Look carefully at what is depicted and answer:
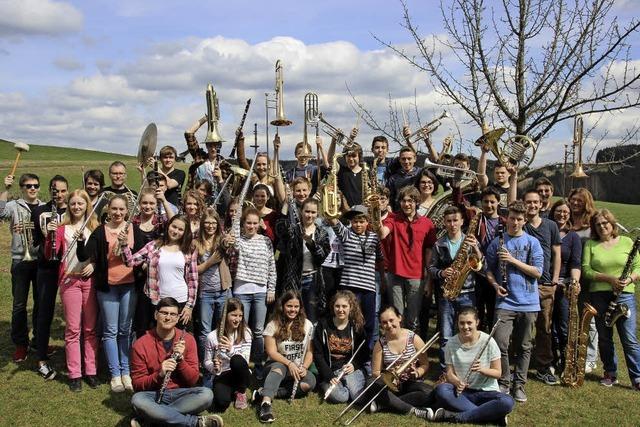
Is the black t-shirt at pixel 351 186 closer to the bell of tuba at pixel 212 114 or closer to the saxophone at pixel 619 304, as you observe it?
the bell of tuba at pixel 212 114

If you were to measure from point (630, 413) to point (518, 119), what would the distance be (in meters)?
3.81

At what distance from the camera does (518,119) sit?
311 inches

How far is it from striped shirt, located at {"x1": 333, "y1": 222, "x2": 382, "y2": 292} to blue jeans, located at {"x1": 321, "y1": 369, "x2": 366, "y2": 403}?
0.91m

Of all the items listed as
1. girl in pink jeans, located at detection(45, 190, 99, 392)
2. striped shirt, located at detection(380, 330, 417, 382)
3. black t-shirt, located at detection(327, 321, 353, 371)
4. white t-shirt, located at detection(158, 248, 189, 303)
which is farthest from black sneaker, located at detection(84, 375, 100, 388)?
striped shirt, located at detection(380, 330, 417, 382)

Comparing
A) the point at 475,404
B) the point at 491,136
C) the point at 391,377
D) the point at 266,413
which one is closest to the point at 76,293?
the point at 266,413

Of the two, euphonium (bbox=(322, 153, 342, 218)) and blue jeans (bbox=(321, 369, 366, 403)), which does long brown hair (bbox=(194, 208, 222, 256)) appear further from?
blue jeans (bbox=(321, 369, 366, 403))

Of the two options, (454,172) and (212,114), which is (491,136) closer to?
(454,172)

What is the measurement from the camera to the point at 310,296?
6.61 m

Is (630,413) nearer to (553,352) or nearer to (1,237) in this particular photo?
(553,352)

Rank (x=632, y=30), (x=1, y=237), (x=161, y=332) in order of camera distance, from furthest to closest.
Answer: (x=1, y=237), (x=632, y=30), (x=161, y=332)

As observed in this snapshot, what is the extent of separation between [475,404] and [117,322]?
11.2ft

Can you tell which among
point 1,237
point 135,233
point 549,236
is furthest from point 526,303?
point 1,237

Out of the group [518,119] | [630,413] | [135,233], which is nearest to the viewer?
[630,413]

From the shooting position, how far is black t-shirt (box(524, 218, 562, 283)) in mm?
6195
